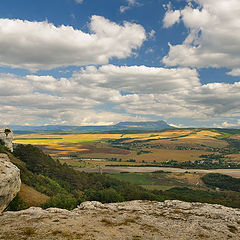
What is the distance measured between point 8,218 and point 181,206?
36.8 m

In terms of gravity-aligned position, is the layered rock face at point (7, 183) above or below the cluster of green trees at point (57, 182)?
above

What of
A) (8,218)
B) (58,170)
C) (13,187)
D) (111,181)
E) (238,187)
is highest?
(13,187)

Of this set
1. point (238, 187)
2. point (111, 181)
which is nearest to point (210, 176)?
point (238, 187)

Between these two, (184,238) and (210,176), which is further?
(210,176)

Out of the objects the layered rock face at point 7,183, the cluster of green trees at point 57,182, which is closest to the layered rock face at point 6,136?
the cluster of green trees at point 57,182

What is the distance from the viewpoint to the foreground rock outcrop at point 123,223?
2892 centimetres

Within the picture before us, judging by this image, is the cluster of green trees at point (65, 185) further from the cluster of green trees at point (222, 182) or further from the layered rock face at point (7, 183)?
the cluster of green trees at point (222, 182)

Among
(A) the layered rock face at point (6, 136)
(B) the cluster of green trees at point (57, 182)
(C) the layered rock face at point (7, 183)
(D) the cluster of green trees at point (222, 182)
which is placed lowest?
(D) the cluster of green trees at point (222, 182)

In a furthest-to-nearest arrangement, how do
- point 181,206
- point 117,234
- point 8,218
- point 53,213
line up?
1. point 181,206
2. point 53,213
3. point 8,218
4. point 117,234

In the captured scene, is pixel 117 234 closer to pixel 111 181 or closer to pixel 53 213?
pixel 53 213

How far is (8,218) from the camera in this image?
34.0 m

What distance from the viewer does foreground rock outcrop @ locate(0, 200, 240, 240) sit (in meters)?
28.9

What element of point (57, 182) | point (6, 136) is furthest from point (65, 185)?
point (6, 136)

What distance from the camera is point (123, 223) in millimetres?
34781
